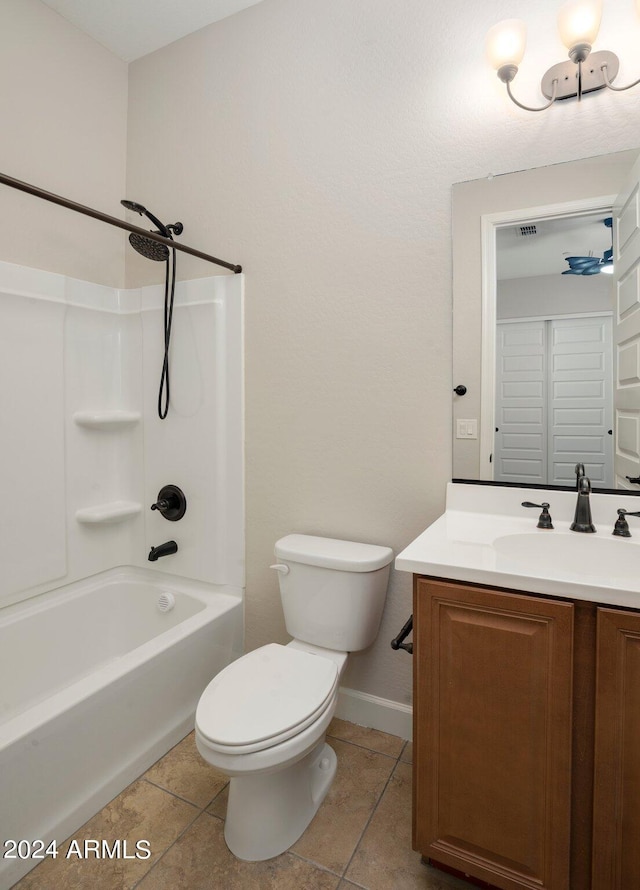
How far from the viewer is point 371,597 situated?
1660 millimetres

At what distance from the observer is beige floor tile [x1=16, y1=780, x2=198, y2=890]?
1.24 m

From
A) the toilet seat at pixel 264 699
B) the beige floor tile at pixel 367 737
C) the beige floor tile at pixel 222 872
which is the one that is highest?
the toilet seat at pixel 264 699

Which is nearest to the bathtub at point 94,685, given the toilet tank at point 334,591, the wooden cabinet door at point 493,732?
the toilet tank at point 334,591

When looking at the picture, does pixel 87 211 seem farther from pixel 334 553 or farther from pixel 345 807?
pixel 345 807

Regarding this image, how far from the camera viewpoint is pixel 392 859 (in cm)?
130

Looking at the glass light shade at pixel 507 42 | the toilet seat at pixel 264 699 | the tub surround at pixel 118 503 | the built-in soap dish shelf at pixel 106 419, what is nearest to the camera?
the toilet seat at pixel 264 699

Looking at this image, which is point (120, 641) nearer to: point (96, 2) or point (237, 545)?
point (237, 545)

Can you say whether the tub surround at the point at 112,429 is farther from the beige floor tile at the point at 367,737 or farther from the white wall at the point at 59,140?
the beige floor tile at the point at 367,737

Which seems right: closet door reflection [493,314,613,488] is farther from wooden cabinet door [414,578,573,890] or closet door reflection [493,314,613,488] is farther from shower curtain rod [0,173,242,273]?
shower curtain rod [0,173,242,273]

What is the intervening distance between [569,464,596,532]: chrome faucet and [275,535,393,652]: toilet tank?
2.01 feet

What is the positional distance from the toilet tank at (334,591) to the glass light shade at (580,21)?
1635 millimetres

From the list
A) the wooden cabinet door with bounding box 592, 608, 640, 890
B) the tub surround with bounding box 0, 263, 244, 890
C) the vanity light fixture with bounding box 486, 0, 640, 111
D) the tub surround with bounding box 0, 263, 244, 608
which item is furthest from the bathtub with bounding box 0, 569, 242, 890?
the vanity light fixture with bounding box 486, 0, 640, 111

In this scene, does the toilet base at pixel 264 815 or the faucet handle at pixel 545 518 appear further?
the faucet handle at pixel 545 518

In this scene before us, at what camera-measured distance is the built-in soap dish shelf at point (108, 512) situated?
2102 millimetres
